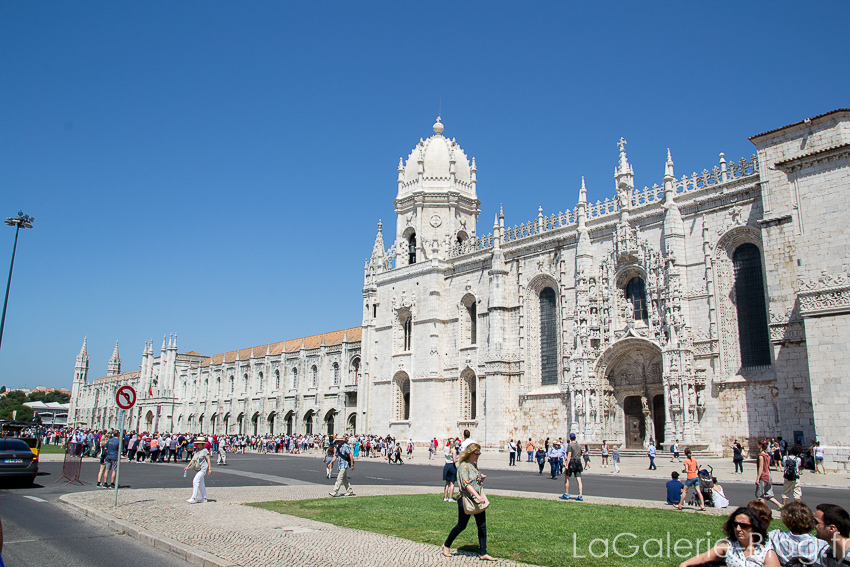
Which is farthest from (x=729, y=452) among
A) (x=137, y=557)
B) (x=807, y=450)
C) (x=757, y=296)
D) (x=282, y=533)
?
(x=137, y=557)

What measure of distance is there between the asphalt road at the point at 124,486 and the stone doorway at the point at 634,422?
26.3 ft

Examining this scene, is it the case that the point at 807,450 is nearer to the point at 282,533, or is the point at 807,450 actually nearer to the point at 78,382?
the point at 282,533

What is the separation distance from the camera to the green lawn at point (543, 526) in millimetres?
8609

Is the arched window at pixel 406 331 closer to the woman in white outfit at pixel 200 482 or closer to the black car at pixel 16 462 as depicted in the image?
the black car at pixel 16 462

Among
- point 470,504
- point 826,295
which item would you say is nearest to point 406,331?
point 826,295

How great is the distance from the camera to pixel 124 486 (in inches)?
764

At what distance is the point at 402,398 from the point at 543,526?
3612 centimetres

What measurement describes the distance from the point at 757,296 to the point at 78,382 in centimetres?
11892

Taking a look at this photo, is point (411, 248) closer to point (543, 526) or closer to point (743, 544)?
point (543, 526)

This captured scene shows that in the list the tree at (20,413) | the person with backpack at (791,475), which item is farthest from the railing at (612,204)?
the tree at (20,413)

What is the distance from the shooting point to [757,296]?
28.8m

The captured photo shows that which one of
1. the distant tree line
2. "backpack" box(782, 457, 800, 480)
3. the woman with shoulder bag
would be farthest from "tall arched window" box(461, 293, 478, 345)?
the distant tree line

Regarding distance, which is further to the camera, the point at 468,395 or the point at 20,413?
the point at 20,413

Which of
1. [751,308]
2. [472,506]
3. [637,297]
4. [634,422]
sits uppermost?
[637,297]
